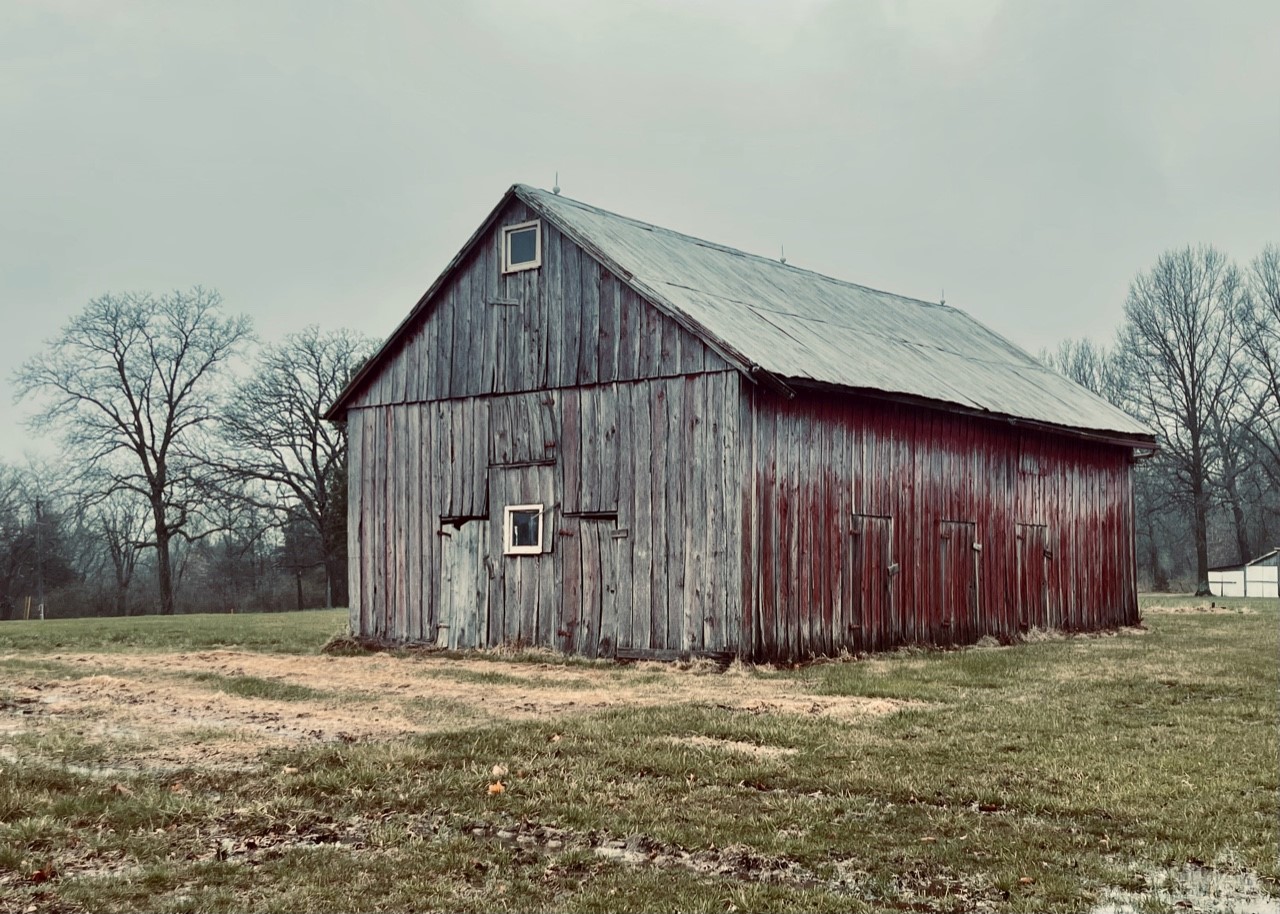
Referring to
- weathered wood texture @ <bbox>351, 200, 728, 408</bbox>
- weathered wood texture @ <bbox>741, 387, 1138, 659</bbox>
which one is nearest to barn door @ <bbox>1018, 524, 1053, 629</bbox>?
weathered wood texture @ <bbox>741, 387, 1138, 659</bbox>

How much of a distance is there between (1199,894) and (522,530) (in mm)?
14776

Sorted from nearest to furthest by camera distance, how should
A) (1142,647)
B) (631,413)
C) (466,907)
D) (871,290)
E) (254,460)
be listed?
1. (466,907)
2. (631,413)
3. (1142,647)
4. (871,290)
5. (254,460)

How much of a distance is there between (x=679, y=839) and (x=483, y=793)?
180 centimetres

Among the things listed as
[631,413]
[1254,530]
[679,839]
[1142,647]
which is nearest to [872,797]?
[679,839]

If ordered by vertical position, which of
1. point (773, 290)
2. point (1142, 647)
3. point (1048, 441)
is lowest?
point (1142, 647)

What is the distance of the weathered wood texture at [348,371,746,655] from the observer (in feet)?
59.3

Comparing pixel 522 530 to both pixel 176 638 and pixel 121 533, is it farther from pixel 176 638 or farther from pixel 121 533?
pixel 121 533

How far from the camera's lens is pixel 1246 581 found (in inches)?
2031

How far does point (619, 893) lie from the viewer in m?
6.21

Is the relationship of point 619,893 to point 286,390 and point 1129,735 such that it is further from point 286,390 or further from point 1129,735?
point 286,390

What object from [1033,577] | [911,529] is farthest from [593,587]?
[1033,577]

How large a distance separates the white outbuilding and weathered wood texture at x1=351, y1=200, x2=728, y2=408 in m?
39.2

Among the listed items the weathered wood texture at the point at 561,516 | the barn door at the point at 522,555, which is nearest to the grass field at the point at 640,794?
the weathered wood texture at the point at 561,516

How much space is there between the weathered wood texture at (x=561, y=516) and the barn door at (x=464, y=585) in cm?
3
